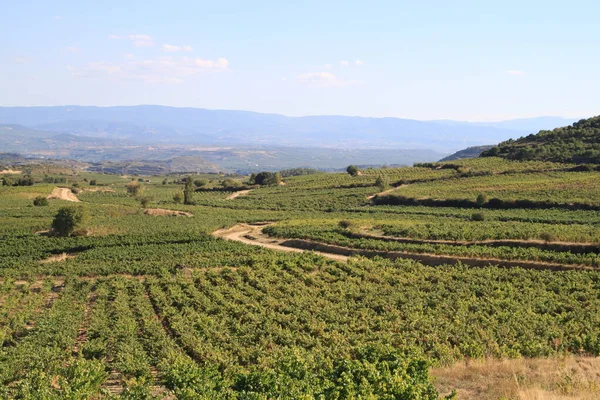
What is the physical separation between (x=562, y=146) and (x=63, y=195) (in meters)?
107

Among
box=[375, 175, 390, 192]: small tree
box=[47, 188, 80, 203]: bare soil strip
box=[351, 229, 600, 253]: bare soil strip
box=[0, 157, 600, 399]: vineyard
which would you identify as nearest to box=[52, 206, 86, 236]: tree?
box=[0, 157, 600, 399]: vineyard

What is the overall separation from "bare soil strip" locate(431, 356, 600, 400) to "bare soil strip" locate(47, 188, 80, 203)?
291ft

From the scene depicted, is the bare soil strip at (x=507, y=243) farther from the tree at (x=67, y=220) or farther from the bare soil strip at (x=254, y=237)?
the tree at (x=67, y=220)

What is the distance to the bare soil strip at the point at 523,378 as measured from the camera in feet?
49.5

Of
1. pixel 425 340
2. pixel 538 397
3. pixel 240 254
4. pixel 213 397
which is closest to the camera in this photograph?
pixel 538 397

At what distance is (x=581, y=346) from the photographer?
22.2 meters

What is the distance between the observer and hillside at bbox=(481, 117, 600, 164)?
95688 mm

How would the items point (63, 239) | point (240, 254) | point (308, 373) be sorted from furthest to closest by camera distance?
point (63, 239) → point (240, 254) → point (308, 373)

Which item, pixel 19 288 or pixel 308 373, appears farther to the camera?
pixel 19 288

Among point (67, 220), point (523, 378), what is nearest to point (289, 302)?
point (523, 378)

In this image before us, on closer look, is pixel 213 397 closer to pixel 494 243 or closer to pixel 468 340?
pixel 468 340

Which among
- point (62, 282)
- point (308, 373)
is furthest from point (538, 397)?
point (62, 282)

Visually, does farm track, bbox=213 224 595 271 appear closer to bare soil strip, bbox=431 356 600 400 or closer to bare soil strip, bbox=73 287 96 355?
bare soil strip, bbox=431 356 600 400

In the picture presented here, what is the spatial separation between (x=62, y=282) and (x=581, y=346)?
36.4 meters
